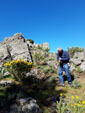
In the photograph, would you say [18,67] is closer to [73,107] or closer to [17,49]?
[73,107]

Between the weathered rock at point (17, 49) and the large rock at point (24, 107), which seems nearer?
the large rock at point (24, 107)

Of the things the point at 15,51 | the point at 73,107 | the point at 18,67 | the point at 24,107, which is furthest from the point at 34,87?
the point at 15,51

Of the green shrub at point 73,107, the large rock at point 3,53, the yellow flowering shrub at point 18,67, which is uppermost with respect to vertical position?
the large rock at point 3,53

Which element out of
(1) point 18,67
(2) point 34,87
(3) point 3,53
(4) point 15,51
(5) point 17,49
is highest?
(5) point 17,49

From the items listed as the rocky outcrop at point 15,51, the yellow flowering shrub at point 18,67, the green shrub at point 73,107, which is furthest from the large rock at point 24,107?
the rocky outcrop at point 15,51

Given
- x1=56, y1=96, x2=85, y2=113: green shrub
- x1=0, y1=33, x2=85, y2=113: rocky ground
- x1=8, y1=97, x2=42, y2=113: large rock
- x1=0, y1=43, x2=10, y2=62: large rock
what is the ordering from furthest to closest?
1. x1=0, y1=43, x2=10, y2=62: large rock
2. x1=0, y1=33, x2=85, y2=113: rocky ground
3. x1=8, y1=97, x2=42, y2=113: large rock
4. x1=56, y1=96, x2=85, y2=113: green shrub

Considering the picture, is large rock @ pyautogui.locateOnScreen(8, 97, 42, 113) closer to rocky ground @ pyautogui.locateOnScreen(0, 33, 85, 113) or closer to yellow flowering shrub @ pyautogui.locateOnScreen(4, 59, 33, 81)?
rocky ground @ pyautogui.locateOnScreen(0, 33, 85, 113)

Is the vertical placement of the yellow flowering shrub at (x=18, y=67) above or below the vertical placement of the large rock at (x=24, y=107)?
above

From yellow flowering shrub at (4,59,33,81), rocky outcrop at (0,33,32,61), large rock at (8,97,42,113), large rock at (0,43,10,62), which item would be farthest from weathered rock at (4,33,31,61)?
large rock at (8,97,42,113)

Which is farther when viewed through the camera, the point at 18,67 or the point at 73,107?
the point at 18,67

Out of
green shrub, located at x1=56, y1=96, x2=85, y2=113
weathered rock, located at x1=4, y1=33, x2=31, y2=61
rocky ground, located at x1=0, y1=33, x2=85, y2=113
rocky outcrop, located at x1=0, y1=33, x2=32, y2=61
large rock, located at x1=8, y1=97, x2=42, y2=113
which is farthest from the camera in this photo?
weathered rock, located at x1=4, y1=33, x2=31, y2=61

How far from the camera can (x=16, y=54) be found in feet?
32.1

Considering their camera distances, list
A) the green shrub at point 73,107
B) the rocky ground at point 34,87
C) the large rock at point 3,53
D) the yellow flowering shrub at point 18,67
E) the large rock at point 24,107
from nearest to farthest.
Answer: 1. the green shrub at point 73,107
2. the large rock at point 24,107
3. the rocky ground at point 34,87
4. the yellow flowering shrub at point 18,67
5. the large rock at point 3,53

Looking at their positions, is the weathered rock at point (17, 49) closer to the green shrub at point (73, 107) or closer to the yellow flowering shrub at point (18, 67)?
the yellow flowering shrub at point (18, 67)
